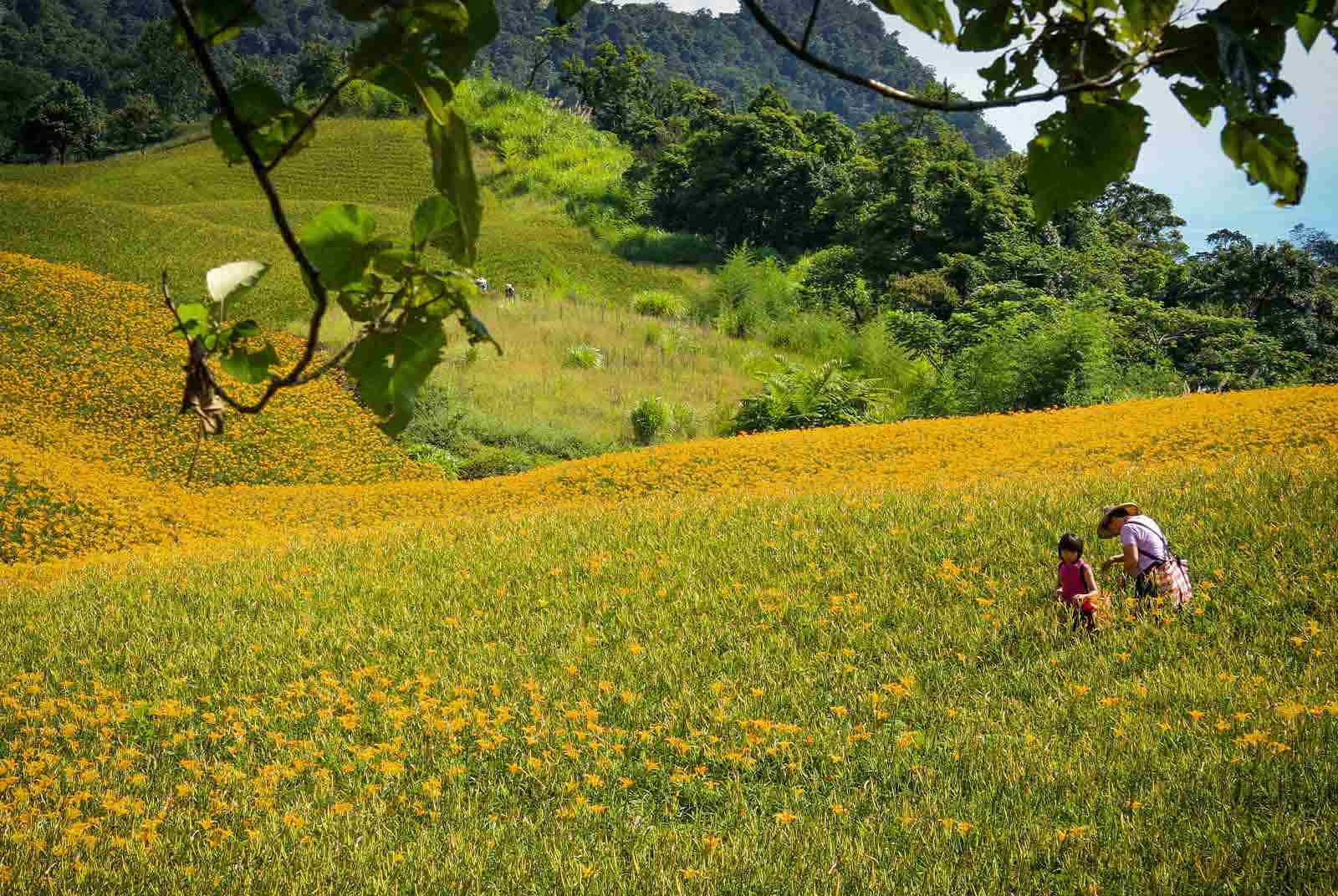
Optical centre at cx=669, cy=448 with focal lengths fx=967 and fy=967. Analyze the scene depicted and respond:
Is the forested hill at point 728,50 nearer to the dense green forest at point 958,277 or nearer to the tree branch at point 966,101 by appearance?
the dense green forest at point 958,277

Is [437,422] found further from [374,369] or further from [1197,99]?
[1197,99]

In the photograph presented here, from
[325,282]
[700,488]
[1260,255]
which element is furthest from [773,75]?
[325,282]

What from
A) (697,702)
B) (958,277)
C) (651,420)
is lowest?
(651,420)

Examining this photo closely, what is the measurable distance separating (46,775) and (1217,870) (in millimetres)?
4515

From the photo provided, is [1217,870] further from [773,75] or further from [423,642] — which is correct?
[773,75]

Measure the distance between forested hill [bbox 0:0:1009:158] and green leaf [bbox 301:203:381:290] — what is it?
0.50ft

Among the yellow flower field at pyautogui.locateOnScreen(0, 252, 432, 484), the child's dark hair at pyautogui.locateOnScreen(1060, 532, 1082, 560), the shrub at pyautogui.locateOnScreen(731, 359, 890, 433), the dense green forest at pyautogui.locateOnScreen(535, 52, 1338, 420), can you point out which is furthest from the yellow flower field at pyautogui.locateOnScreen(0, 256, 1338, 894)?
the dense green forest at pyautogui.locateOnScreen(535, 52, 1338, 420)

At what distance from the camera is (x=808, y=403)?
18.1m

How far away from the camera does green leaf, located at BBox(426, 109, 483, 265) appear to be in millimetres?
642

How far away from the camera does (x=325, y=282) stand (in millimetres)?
648

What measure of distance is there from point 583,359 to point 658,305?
23.7 feet

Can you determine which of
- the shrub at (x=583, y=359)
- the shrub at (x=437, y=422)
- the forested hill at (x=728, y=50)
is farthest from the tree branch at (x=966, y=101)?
the forested hill at (x=728, y=50)

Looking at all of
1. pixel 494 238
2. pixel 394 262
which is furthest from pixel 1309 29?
pixel 494 238

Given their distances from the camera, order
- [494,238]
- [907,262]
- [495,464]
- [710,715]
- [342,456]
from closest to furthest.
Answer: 1. [710,715]
2. [342,456]
3. [495,464]
4. [907,262]
5. [494,238]
